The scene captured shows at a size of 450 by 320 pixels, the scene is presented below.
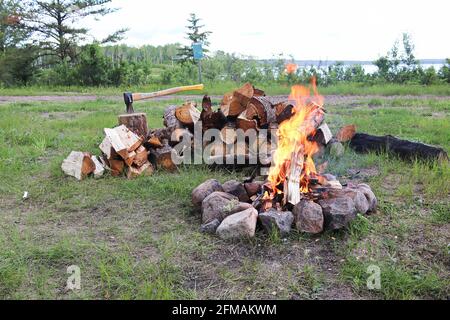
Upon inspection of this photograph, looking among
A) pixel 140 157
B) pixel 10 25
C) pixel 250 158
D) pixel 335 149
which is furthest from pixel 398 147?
pixel 10 25

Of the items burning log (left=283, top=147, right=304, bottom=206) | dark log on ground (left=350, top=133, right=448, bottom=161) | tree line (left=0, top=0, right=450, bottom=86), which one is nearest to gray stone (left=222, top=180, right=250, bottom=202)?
burning log (left=283, top=147, right=304, bottom=206)

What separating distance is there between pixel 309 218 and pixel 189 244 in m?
0.91

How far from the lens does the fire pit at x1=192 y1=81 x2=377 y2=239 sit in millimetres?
3072

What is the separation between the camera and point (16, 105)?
10.1m

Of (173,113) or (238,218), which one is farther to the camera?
(173,113)

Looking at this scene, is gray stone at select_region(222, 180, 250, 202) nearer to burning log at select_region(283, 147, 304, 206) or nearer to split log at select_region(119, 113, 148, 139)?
burning log at select_region(283, 147, 304, 206)

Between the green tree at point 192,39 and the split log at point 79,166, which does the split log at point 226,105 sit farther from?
the green tree at point 192,39

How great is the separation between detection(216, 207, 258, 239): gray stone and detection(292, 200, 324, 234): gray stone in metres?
0.33

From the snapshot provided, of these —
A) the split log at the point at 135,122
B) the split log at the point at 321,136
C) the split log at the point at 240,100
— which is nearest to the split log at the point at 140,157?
the split log at the point at 135,122

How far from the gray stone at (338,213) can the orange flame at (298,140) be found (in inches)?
16.9

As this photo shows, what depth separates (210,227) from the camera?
319 centimetres
